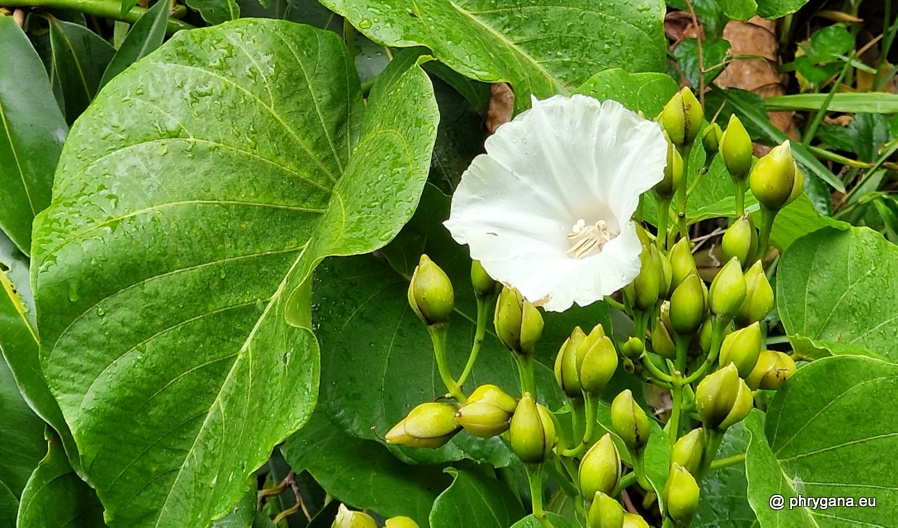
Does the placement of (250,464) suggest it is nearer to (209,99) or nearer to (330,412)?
(330,412)

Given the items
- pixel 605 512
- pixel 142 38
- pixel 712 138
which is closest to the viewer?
pixel 605 512

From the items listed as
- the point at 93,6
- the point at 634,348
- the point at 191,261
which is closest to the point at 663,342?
the point at 634,348

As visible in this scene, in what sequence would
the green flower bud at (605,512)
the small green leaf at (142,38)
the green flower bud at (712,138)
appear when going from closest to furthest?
the green flower bud at (605,512) < the green flower bud at (712,138) < the small green leaf at (142,38)

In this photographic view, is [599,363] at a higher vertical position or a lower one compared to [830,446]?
higher

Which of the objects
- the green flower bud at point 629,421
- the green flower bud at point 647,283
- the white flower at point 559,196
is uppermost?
the white flower at point 559,196

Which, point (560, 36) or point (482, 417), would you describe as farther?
point (560, 36)

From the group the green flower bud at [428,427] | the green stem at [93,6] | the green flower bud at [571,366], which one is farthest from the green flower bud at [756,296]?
the green stem at [93,6]

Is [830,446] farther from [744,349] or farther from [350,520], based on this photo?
[350,520]

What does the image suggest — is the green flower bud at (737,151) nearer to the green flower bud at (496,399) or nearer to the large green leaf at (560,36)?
the large green leaf at (560,36)
